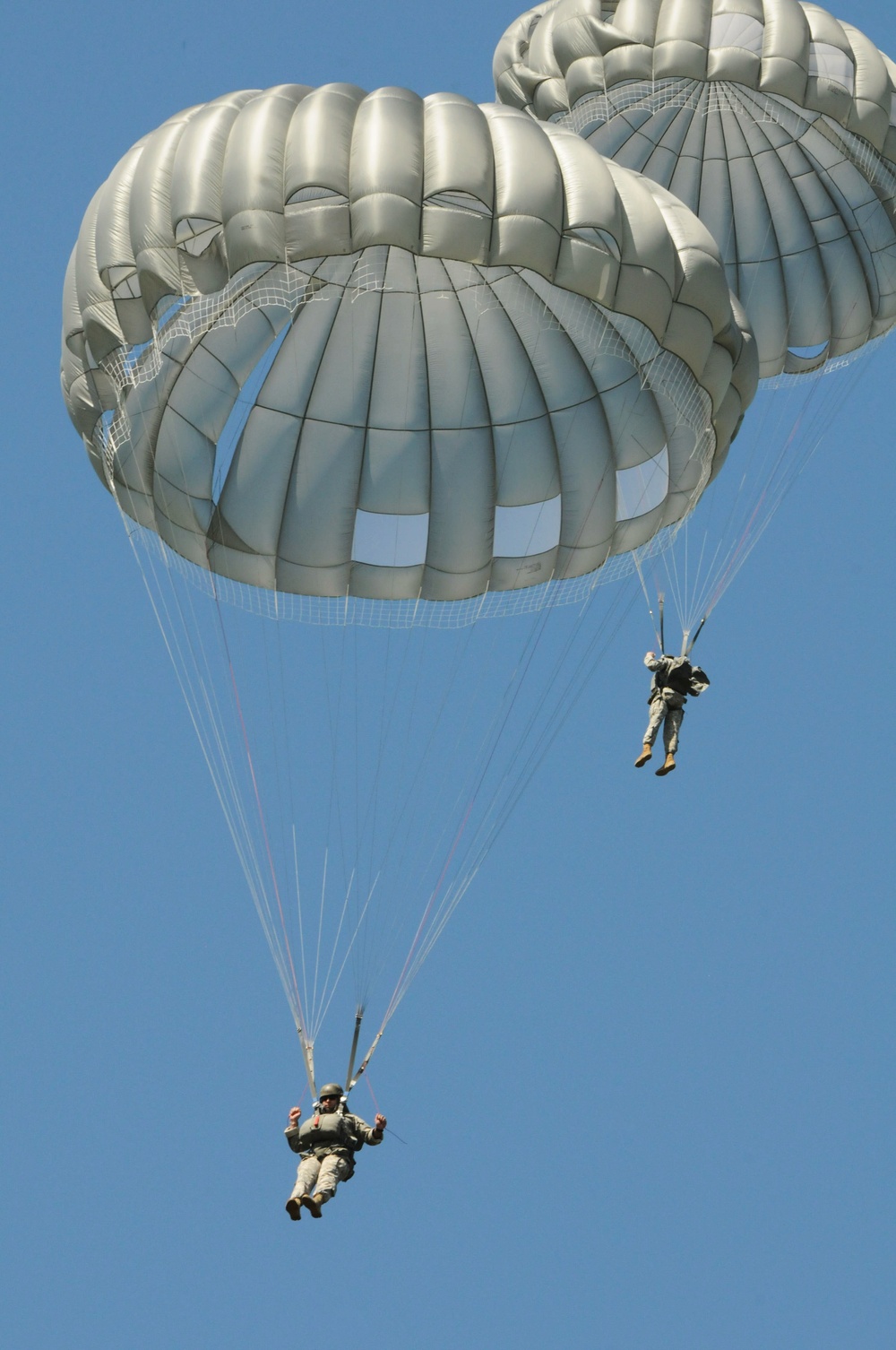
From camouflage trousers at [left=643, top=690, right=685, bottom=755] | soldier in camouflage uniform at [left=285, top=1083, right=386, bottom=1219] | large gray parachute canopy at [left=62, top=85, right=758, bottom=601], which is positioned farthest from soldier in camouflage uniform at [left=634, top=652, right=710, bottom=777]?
soldier in camouflage uniform at [left=285, top=1083, right=386, bottom=1219]

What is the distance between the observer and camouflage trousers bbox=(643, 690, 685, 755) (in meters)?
19.4

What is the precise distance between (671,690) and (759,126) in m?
5.31

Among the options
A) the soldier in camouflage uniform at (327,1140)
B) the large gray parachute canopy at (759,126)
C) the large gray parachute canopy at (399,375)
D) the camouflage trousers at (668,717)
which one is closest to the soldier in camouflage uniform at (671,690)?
the camouflage trousers at (668,717)

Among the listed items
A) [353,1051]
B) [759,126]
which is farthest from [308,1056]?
[759,126]

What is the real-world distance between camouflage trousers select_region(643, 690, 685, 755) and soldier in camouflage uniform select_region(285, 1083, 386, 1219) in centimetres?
454

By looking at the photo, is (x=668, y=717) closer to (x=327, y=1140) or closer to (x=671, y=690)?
(x=671, y=690)

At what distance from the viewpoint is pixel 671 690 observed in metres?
19.4

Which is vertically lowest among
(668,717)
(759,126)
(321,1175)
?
(321,1175)

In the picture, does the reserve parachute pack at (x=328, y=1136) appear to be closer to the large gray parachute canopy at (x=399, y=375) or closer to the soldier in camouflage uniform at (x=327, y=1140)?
the soldier in camouflage uniform at (x=327, y=1140)

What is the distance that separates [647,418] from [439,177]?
2772 mm

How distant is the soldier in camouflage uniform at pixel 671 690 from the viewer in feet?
63.6

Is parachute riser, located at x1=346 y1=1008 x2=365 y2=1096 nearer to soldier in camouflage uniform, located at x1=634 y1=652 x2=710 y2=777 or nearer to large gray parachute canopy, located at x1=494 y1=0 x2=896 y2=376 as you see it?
soldier in camouflage uniform, located at x1=634 y1=652 x2=710 y2=777

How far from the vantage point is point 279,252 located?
1616 cm

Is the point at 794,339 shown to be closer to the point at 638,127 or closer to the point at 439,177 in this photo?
the point at 638,127
